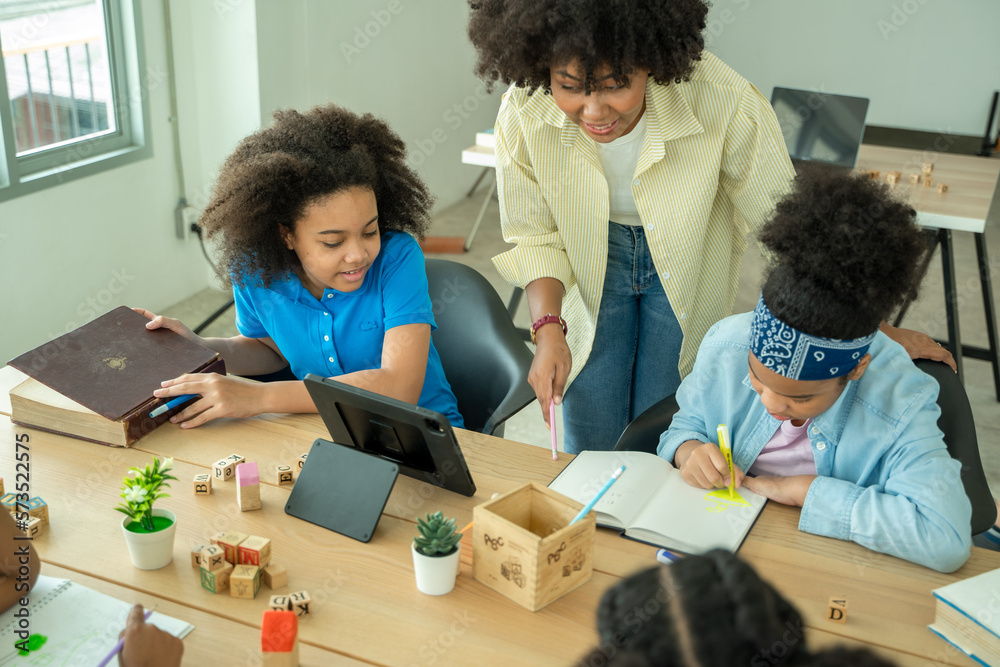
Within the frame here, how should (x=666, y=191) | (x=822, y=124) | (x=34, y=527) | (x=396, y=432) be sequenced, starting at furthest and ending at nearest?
1. (x=822, y=124)
2. (x=666, y=191)
3. (x=396, y=432)
4. (x=34, y=527)

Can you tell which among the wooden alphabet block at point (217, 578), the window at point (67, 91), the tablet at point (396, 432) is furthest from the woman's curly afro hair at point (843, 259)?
the window at point (67, 91)

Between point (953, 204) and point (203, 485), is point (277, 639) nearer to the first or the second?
point (203, 485)

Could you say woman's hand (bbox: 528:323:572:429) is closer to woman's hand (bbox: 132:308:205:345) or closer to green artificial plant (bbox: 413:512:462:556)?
green artificial plant (bbox: 413:512:462:556)

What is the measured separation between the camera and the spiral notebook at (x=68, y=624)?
0.93m

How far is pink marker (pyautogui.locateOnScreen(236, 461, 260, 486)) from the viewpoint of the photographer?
3.92 ft

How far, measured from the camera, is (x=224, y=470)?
1277 mm

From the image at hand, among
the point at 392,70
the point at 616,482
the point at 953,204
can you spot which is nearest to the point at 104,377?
the point at 616,482

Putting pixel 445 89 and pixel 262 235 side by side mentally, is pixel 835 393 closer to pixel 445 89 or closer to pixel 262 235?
pixel 262 235

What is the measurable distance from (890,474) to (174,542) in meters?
1.02

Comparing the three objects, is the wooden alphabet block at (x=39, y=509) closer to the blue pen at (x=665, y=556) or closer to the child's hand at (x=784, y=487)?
Answer: the blue pen at (x=665, y=556)

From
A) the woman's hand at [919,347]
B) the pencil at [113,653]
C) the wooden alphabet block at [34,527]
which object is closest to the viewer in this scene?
the pencil at [113,653]

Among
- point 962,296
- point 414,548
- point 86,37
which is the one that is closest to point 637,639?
point 414,548

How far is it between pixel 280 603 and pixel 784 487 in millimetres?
740

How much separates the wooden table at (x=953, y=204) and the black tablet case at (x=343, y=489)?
213 cm
